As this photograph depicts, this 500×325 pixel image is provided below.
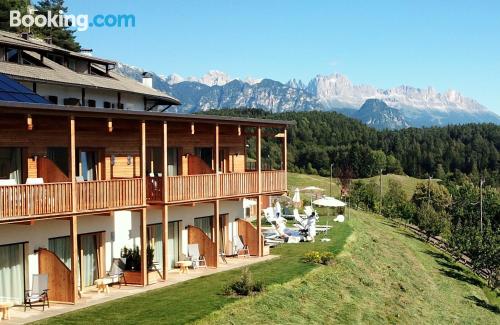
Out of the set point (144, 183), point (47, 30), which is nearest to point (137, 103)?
point (144, 183)

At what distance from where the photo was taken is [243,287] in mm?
20578

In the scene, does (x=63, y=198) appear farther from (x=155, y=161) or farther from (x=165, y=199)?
(x=155, y=161)

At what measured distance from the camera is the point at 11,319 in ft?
56.9

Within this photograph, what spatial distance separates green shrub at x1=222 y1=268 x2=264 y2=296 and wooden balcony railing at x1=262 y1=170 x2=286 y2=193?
867 centimetres

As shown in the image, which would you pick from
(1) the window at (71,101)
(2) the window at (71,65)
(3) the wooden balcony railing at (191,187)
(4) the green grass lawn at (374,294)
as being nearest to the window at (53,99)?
(1) the window at (71,101)

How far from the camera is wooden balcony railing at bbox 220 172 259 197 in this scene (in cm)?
2673

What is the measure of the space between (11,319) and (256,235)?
45.5ft

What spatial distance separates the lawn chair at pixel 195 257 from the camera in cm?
2586

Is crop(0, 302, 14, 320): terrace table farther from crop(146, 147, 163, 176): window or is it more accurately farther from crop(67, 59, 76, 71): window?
crop(67, 59, 76, 71): window

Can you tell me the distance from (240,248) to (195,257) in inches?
145

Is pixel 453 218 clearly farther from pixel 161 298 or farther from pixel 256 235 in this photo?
pixel 161 298

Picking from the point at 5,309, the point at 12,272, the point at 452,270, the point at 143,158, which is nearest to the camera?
the point at 5,309

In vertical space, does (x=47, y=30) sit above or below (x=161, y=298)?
above

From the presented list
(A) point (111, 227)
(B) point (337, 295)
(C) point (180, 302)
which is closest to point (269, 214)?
(B) point (337, 295)
